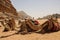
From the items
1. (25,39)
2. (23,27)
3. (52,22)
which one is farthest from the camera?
(23,27)

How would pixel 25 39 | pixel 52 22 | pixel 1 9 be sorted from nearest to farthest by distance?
pixel 25 39
pixel 52 22
pixel 1 9

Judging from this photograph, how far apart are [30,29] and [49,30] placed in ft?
6.00

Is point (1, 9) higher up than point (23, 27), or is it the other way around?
point (1, 9)

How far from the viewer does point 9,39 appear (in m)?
9.92

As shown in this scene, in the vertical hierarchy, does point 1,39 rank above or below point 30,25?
below

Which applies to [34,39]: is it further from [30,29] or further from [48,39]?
[30,29]

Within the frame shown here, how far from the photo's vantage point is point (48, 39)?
9109mm

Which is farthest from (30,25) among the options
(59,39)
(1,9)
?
(1,9)

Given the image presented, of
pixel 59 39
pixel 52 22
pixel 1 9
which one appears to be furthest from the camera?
pixel 1 9

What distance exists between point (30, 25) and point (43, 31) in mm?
1520

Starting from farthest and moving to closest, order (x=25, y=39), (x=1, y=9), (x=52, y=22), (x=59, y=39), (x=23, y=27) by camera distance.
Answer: (x=1, y=9) < (x=23, y=27) < (x=52, y=22) < (x=25, y=39) < (x=59, y=39)

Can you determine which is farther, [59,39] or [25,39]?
[25,39]

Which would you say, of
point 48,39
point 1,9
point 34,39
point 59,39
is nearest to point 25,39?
point 34,39

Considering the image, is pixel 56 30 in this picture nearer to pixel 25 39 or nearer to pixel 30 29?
pixel 30 29
